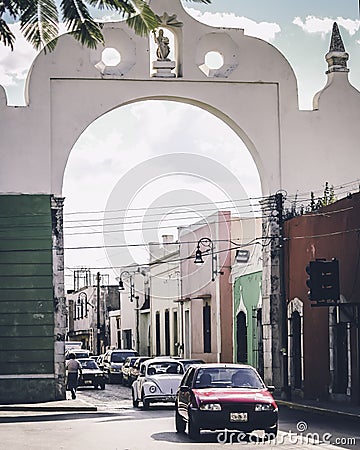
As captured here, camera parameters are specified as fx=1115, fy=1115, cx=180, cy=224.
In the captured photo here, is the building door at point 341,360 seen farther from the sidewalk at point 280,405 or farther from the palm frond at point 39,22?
the palm frond at point 39,22

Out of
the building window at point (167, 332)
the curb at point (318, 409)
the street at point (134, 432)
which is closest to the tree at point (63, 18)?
the street at point (134, 432)

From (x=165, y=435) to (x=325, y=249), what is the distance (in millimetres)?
12080

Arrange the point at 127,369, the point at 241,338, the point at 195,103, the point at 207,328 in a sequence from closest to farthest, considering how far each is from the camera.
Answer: the point at 195,103 → the point at 241,338 → the point at 207,328 → the point at 127,369

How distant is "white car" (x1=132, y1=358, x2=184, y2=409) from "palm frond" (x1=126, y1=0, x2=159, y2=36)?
18.2 metres

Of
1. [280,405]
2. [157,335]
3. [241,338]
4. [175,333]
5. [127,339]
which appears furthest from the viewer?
[127,339]

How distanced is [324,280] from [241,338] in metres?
14.5

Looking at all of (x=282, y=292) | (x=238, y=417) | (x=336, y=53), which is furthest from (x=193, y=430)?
(x=336, y=53)

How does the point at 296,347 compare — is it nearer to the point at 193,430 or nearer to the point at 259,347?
the point at 259,347

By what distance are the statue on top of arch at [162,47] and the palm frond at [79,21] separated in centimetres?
2024

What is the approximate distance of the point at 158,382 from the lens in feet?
100

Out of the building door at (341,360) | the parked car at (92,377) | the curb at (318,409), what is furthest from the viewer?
the parked car at (92,377)

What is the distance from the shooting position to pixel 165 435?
21.2 m

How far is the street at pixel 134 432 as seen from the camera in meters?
19.2

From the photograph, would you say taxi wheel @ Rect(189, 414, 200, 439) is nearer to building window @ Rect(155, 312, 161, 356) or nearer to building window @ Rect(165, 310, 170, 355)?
building window @ Rect(165, 310, 170, 355)
